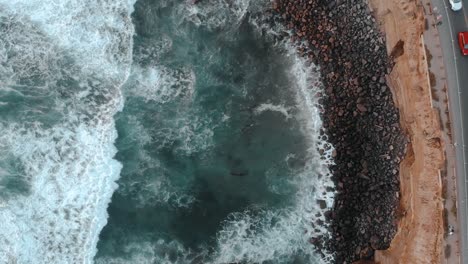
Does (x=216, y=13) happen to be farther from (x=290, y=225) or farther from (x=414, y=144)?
(x=414, y=144)

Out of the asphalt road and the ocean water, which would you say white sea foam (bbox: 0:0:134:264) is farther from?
the asphalt road

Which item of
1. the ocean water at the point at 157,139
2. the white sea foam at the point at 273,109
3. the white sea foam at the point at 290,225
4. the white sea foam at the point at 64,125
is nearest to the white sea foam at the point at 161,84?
the ocean water at the point at 157,139

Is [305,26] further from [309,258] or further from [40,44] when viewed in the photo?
[40,44]

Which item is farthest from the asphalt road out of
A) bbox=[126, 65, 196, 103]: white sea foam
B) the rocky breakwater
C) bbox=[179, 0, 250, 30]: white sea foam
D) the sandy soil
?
bbox=[126, 65, 196, 103]: white sea foam

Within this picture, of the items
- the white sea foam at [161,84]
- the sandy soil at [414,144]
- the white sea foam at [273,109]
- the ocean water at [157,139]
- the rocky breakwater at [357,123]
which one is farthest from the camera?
the white sea foam at [161,84]

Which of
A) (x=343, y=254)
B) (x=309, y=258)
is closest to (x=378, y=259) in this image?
(x=343, y=254)

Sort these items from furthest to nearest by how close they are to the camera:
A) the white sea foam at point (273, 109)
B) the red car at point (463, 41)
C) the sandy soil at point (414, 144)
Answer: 1. the white sea foam at point (273, 109)
2. the sandy soil at point (414, 144)
3. the red car at point (463, 41)

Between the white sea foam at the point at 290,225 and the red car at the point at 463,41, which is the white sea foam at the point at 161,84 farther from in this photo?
the red car at the point at 463,41
